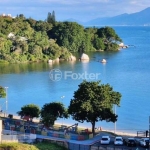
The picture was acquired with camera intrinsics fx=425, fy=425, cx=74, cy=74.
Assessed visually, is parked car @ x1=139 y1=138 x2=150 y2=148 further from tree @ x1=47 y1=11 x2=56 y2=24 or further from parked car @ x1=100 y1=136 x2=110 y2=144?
tree @ x1=47 y1=11 x2=56 y2=24

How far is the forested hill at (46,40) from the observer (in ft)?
146

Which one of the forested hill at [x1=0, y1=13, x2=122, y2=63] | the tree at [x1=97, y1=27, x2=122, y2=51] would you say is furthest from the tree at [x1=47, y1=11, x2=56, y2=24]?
the tree at [x1=97, y1=27, x2=122, y2=51]

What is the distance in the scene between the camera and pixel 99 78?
3444 centimetres

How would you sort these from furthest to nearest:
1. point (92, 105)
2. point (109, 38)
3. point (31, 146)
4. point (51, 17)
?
point (51, 17) → point (109, 38) → point (92, 105) → point (31, 146)

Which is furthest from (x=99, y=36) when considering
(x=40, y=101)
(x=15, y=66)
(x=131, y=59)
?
(x=40, y=101)

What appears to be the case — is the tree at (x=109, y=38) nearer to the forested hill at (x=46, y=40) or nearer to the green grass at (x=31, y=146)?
the forested hill at (x=46, y=40)

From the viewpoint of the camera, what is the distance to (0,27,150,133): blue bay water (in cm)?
2142

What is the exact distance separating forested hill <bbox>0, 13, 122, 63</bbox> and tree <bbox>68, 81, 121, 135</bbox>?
2905 cm

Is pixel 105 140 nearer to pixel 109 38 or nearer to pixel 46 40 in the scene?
pixel 46 40

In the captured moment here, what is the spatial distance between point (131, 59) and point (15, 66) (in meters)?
14.0

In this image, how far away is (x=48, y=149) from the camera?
11922mm

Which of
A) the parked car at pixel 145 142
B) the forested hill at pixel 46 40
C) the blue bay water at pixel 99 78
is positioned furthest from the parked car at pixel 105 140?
the forested hill at pixel 46 40

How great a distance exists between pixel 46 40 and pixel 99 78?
14.9 meters

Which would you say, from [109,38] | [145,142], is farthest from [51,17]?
[145,142]
